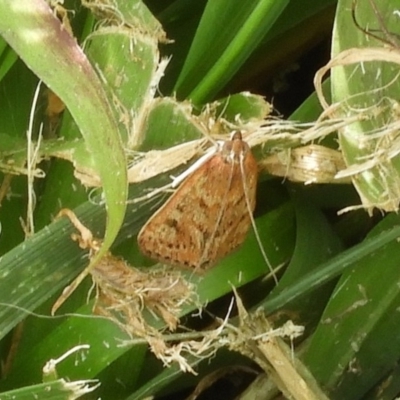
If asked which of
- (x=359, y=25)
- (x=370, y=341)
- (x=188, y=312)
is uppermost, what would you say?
(x=359, y=25)

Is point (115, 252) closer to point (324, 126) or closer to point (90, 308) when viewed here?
point (90, 308)

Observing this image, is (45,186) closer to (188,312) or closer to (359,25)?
(188,312)

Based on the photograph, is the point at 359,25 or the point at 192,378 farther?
the point at 192,378

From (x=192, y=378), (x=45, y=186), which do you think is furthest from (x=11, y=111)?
(x=192, y=378)

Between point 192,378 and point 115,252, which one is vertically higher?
point 115,252

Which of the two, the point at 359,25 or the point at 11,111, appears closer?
the point at 359,25

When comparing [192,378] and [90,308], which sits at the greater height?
[90,308]
